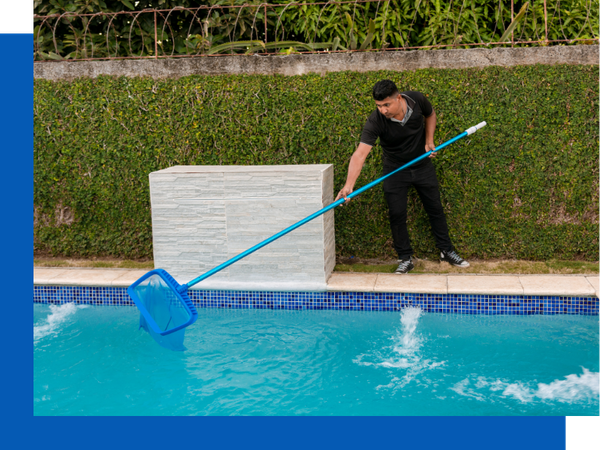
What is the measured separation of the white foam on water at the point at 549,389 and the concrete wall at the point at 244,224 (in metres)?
1.75

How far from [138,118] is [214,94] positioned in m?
0.85

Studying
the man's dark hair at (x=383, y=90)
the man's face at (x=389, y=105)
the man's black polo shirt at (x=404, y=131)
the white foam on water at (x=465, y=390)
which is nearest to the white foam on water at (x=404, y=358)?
the white foam on water at (x=465, y=390)

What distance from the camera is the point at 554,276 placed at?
521 centimetres

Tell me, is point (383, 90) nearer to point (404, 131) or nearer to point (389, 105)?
point (389, 105)

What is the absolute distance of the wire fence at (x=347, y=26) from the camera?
6422 millimetres

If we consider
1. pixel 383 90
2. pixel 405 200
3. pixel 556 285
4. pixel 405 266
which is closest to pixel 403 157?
pixel 405 200

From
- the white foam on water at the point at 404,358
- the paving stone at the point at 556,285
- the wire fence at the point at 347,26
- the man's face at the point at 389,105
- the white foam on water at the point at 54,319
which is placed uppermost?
the wire fence at the point at 347,26

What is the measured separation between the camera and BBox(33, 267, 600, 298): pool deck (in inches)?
191

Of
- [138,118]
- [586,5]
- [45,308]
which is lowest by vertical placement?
[45,308]

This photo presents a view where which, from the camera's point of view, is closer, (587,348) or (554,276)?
(587,348)

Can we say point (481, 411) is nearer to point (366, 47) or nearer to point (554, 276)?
point (554, 276)

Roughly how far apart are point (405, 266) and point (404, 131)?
128cm

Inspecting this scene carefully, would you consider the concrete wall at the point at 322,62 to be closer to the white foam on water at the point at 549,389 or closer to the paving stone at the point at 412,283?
the paving stone at the point at 412,283

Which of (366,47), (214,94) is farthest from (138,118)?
(366,47)
